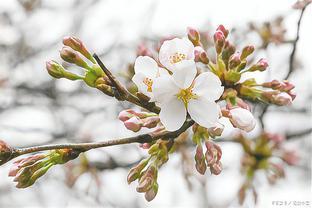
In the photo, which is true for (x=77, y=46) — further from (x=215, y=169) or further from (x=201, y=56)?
(x=215, y=169)

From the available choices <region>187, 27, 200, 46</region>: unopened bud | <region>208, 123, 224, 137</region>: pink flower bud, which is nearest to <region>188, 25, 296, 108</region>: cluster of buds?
<region>187, 27, 200, 46</region>: unopened bud

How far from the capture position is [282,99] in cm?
187

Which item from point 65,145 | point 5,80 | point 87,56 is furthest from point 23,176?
point 5,80

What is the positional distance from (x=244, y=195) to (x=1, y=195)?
3.73 m

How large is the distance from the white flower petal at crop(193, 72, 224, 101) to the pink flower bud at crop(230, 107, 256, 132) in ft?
0.32

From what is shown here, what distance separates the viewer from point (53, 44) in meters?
5.74

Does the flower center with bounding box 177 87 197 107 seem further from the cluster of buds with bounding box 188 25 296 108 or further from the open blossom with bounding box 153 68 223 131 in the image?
the cluster of buds with bounding box 188 25 296 108

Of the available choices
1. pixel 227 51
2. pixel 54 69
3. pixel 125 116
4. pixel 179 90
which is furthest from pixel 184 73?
pixel 54 69

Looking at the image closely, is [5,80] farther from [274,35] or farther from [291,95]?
[291,95]

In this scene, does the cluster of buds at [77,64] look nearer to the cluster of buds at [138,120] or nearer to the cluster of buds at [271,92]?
the cluster of buds at [138,120]

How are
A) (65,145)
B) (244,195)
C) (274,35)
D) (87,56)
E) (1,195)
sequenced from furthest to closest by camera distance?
1. (1,195)
2. (274,35)
3. (244,195)
4. (87,56)
5. (65,145)

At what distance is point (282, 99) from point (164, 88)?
510 mm

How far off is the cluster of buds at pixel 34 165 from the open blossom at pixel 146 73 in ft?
1.01

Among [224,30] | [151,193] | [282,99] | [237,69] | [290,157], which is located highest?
[224,30]
